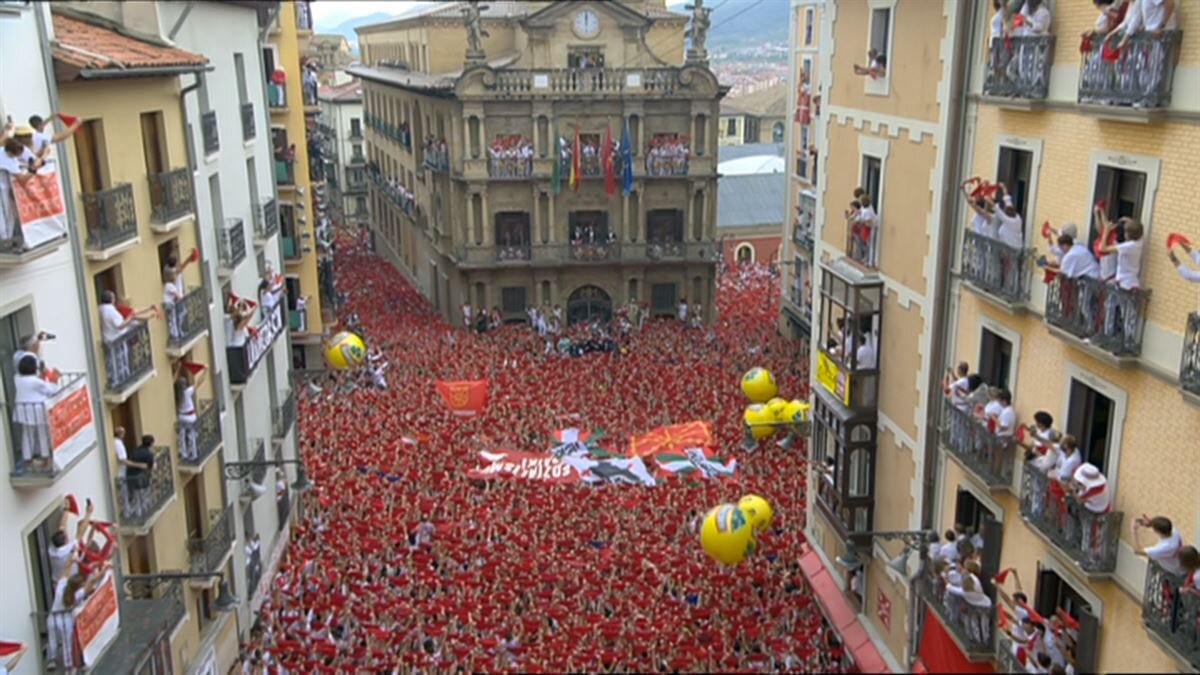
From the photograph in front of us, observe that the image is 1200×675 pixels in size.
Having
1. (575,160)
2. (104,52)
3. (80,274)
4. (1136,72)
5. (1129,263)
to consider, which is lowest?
(575,160)

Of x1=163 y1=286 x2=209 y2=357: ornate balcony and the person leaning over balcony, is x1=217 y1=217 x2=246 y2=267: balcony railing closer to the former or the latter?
x1=163 y1=286 x2=209 y2=357: ornate balcony

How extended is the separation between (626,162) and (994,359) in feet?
101

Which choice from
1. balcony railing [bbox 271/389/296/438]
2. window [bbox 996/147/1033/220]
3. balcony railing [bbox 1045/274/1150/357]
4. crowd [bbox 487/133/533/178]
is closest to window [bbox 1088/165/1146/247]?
balcony railing [bbox 1045/274/1150/357]

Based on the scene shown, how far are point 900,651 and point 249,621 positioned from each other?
44.9 feet

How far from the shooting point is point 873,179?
2044 cm

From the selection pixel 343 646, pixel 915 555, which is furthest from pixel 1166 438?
pixel 343 646

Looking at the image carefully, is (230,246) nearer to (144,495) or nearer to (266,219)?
(266,219)

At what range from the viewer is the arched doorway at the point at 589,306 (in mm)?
48938

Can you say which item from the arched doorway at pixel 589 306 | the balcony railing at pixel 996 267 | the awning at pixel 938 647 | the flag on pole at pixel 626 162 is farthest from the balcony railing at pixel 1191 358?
the arched doorway at pixel 589 306

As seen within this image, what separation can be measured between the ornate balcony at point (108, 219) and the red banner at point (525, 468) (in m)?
14.6

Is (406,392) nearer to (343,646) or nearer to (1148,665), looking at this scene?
(343,646)

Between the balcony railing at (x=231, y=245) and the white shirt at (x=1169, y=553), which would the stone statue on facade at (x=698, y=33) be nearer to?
the balcony railing at (x=231, y=245)

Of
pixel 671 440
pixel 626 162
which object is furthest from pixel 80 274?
pixel 626 162

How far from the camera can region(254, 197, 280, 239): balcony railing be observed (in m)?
25.4
